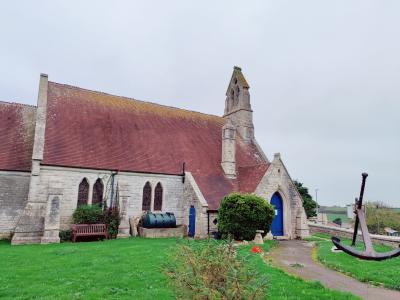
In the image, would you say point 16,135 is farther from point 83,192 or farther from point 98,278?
point 98,278

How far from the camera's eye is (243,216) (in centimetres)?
1794

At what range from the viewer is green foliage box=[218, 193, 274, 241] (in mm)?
17969

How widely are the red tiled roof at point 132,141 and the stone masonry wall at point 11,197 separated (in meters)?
2.40

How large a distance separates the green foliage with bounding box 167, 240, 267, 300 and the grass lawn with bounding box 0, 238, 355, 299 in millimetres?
664

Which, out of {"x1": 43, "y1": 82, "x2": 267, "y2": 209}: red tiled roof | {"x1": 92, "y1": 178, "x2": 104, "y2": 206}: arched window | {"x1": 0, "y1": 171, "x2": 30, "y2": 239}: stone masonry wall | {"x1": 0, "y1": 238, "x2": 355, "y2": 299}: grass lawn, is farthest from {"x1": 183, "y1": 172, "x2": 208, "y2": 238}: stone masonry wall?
{"x1": 0, "y1": 171, "x2": 30, "y2": 239}: stone masonry wall

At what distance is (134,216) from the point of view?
21.3m

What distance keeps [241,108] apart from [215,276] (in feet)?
82.8

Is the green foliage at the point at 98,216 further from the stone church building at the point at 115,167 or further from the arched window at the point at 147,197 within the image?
the arched window at the point at 147,197

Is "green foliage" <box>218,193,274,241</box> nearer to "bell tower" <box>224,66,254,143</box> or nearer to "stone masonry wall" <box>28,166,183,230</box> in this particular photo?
"stone masonry wall" <box>28,166,183,230</box>

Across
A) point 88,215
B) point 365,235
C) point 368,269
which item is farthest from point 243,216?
point 365,235

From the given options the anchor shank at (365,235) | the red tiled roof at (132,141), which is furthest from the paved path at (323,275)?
the red tiled roof at (132,141)

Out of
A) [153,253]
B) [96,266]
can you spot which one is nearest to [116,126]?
[153,253]

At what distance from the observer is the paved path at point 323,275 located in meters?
8.45

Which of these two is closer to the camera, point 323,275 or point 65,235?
point 323,275
